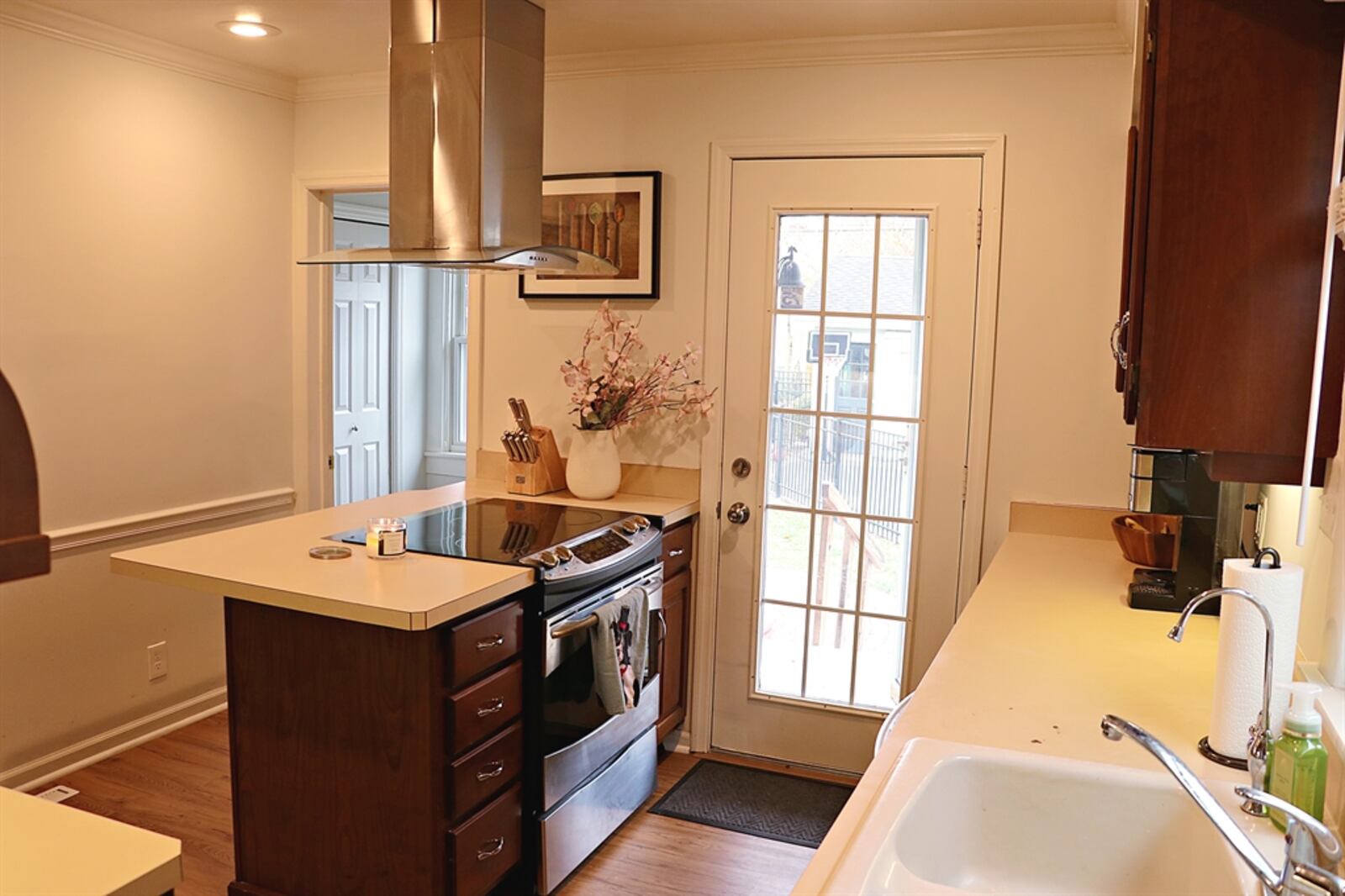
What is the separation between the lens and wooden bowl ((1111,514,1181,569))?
266 centimetres

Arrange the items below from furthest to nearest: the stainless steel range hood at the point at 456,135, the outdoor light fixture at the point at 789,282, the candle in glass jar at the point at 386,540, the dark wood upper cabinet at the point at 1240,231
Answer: the outdoor light fixture at the point at 789,282 < the stainless steel range hood at the point at 456,135 < the candle in glass jar at the point at 386,540 < the dark wood upper cabinet at the point at 1240,231

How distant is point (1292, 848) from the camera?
1.07 m

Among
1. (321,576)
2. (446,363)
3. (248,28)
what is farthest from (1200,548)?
(446,363)

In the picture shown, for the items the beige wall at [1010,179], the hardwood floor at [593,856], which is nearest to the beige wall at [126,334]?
the hardwood floor at [593,856]

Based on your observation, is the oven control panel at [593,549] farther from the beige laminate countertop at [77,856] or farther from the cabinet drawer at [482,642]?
the beige laminate countertop at [77,856]

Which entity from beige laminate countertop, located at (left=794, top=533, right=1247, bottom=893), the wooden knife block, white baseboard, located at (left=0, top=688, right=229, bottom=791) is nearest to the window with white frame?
white baseboard, located at (left=0, top=688, right=229, bottom=791)

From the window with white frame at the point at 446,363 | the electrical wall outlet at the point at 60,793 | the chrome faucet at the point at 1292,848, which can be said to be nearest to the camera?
the chrome faucet at the point at 1292,848

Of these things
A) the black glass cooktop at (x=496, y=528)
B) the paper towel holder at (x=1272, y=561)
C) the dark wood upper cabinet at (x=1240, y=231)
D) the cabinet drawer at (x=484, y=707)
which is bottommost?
the cabinet drawer at (x=484, y=707)

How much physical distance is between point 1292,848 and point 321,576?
6.44 feet

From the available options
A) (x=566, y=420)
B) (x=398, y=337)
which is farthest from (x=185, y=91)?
(x=398, y=337)

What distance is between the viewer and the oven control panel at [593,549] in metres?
2.65

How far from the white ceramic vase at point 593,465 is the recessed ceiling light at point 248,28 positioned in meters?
1.57

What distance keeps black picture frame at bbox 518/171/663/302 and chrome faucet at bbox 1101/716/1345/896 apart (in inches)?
105

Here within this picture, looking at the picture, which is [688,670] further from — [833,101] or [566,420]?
[833,101]
